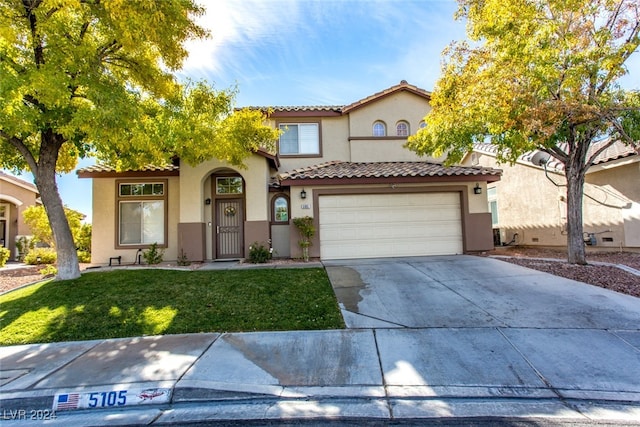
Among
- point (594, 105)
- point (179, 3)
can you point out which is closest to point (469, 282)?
point (594, 105)

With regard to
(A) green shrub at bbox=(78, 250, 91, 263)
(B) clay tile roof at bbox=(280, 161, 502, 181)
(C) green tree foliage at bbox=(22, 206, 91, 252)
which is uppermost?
(B) clay tile roof at bbox=(280, 161, 502, 181)

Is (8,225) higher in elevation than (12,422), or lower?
higher

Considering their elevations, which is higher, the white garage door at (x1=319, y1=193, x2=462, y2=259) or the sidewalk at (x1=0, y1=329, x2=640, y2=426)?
the white garage door at (x1=319, y1=193, x2=462, y2=259)

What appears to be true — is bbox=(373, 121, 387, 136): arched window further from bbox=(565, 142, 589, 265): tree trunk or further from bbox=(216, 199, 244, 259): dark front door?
bbox=(565, 142, 589, 265): tree trunk

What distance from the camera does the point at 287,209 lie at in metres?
12.5

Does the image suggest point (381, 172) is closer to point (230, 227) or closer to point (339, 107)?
point (339, 107)

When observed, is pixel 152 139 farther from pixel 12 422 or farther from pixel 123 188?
pixel 12 422

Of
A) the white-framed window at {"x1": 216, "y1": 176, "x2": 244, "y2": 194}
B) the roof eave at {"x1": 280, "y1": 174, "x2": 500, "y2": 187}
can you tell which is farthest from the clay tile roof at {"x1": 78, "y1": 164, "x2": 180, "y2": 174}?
the roof eave at {"x1": 280, "y1": 174, "x2": 500, "y2": 187}

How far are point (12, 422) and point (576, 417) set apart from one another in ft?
18.5

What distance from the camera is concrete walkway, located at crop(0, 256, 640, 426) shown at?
3393 mm

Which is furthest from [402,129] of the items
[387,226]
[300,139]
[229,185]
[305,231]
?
[229,185]

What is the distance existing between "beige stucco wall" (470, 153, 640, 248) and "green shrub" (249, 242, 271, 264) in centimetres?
968

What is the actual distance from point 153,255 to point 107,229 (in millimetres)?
2229

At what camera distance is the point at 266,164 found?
1184 cm
